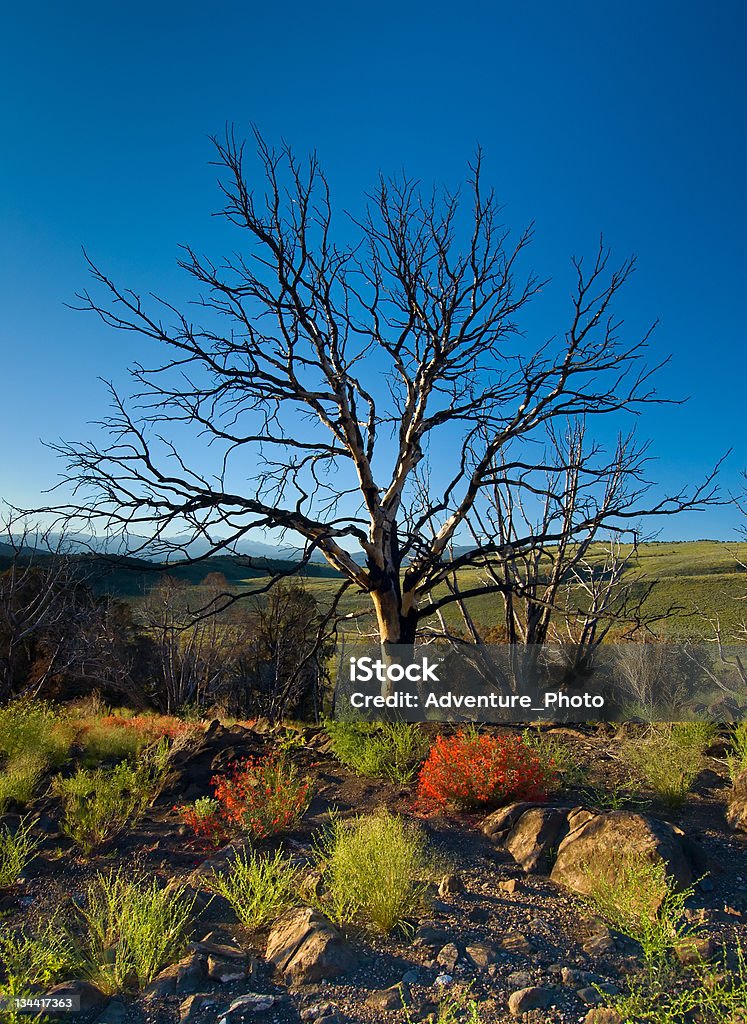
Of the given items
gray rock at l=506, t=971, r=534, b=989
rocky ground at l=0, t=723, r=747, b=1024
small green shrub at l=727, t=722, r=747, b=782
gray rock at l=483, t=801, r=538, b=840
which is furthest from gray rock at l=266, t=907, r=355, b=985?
small green shrub at l=727, t=722, r=747, b=782

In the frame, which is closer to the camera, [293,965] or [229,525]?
[293,965]

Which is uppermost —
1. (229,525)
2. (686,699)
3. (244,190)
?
(244,190)

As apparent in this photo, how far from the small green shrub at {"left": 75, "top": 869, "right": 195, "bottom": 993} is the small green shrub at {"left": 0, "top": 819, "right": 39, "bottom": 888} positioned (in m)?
1.07

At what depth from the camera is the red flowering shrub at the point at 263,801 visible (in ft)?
18.2

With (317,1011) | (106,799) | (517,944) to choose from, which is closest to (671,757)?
(517,944)

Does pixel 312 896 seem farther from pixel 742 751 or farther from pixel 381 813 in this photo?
pixel 742 751

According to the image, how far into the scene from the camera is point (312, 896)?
14.3 feet

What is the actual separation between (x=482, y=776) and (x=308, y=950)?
264 cm

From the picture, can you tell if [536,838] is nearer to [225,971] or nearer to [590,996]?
[590,996]

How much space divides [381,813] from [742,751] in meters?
4.10

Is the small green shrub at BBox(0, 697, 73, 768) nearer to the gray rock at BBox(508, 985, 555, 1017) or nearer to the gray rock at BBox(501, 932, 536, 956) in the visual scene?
the gray rock at BBox(501, 932, 536, 956)

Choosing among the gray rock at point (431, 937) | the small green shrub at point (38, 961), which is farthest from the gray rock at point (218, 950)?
the gray rock at point (431, 937)

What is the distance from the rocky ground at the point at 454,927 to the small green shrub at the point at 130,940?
101 mm

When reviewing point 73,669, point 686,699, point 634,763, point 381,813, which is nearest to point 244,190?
point 381,813
